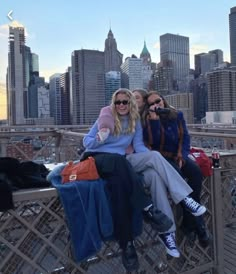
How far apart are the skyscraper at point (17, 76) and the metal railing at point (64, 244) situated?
4576 centimetres

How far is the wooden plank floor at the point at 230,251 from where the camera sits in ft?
12.3

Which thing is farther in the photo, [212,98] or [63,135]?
[212,98]

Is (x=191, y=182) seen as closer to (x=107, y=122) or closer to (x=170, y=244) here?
(x=170, y=244)

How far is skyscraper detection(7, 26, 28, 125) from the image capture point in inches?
2012

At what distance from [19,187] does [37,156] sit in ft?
16.0

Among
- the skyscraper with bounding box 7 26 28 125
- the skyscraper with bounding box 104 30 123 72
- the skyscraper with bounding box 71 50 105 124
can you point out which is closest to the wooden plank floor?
the skyscraper with bounding box 71 50 105 124

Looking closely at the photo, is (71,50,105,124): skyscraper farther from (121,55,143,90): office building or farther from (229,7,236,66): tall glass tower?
(229,7,236,66): tall glass tower

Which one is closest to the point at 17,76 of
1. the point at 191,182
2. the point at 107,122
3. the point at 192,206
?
the point at 107,122

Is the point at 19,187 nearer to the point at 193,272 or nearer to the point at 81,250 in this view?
the point at 81,250

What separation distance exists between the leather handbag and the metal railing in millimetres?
174

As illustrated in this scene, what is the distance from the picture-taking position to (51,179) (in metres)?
2.61

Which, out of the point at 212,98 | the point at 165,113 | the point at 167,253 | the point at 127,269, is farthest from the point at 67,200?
the point at 212,98

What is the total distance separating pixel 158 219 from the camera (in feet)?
8.77

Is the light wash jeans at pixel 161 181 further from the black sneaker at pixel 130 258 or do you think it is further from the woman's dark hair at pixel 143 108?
the woman's dark hair at pixel 143 108
